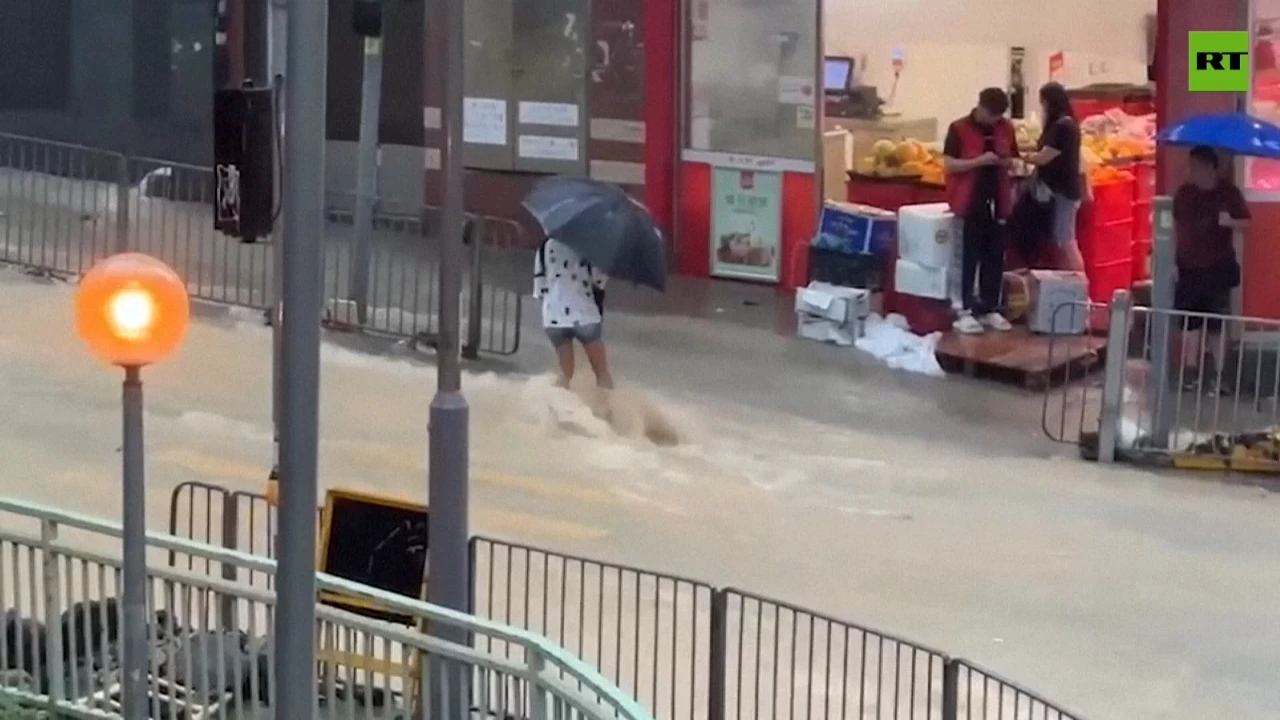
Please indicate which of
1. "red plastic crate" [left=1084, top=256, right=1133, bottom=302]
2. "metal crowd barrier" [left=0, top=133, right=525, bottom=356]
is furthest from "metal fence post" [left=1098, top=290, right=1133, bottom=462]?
"metal crowd barrier" [left=0, top=133, right=525, bottom=356]

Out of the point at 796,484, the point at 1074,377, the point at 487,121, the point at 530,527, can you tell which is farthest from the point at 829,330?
the point at 530,527

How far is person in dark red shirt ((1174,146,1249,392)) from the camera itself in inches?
543

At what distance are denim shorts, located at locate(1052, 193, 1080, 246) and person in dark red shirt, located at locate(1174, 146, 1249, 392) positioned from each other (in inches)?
78.0

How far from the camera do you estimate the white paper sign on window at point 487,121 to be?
1916 cm

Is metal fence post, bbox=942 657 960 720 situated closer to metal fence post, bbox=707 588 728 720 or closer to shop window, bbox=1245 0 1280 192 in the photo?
metal fence post, bbox=707 588 728 720

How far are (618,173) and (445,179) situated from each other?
449 inches

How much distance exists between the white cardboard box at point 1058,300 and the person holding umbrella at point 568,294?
152 inches

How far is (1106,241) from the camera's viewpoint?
54.5 ft

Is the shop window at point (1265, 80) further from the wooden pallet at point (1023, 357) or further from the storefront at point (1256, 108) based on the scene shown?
the wooden pallet at point (1023, 357)

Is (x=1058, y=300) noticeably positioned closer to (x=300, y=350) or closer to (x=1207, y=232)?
(x=1207, y=232)

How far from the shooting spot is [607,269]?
41.2ft

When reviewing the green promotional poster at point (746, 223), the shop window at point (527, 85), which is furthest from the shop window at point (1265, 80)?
the shop window at point (527, 85)

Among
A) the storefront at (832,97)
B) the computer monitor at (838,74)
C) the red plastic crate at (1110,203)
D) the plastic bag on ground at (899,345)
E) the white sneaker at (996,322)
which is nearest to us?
the plastic bag on ground at (899,345)

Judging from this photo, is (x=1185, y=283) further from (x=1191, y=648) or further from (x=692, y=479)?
(x=1191, y=648)
